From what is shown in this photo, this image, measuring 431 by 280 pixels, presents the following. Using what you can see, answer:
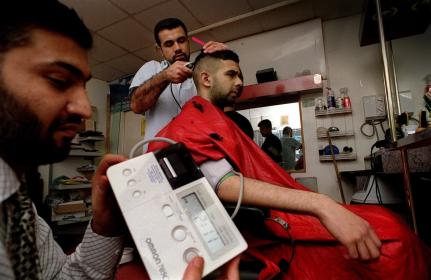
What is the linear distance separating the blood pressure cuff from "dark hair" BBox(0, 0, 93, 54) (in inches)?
19.8

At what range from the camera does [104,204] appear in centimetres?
64

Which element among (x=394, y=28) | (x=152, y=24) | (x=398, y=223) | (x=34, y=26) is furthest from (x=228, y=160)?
(x=152, y=24)

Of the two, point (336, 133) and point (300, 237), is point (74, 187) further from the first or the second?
point (300, 237)

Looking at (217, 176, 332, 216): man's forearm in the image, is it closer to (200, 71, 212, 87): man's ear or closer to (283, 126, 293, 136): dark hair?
(200, 71, 212, 87): man's ear

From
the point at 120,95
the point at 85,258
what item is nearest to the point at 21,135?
the point at 85,258

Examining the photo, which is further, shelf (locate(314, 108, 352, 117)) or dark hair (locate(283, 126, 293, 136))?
dark hair (locate(283, 126, 293, 136))

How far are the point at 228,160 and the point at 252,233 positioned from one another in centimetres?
26

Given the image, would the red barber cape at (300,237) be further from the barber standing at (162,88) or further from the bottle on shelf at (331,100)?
the bottle on shelf at (331,100)

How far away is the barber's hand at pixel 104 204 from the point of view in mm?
624

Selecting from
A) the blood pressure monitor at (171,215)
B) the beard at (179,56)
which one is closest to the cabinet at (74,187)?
the beard at (179,56)

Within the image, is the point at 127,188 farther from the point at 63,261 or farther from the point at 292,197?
the point at 292,197

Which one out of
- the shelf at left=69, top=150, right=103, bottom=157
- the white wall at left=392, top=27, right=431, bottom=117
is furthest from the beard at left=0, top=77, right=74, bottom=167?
the shelf at left=69, top=150, right=103, bottom=157

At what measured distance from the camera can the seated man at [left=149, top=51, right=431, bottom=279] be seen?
2.03ft

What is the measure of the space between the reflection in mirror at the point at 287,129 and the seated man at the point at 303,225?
220 centimetres
